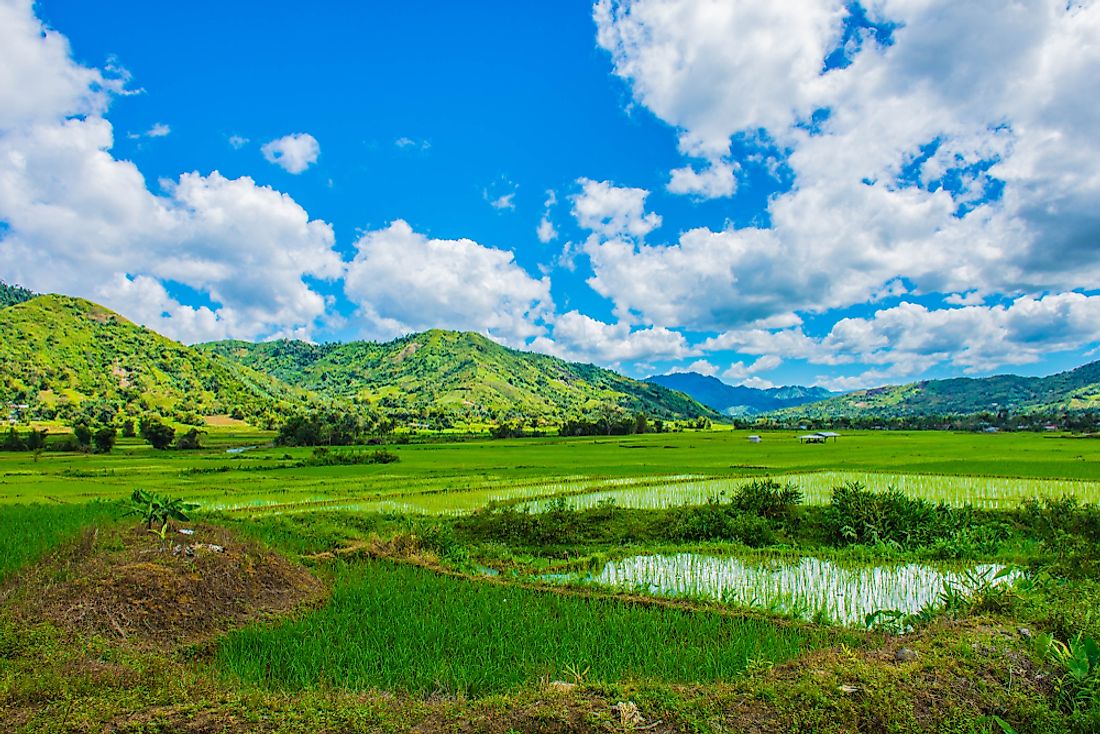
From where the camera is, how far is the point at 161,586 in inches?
315

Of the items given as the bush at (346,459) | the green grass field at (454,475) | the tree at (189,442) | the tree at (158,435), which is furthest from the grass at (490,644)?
the tree at (158,435)

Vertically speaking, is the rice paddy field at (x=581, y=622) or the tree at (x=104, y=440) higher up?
the tree at (x=104, y=440)

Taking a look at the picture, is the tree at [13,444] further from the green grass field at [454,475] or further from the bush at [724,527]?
the bush at [724,527]

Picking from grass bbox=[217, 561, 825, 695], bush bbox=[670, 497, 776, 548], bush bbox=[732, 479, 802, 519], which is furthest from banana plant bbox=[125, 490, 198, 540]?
bush bbox=[732, 479, 802, 519]

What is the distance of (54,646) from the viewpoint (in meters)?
6.57

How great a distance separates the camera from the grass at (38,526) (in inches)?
436

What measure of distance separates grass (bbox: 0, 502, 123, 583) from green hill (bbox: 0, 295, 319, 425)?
299 ft

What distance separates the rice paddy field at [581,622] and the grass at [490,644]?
4 cm

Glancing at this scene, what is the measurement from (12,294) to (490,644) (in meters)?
254

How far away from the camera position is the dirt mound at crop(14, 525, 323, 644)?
292 inches

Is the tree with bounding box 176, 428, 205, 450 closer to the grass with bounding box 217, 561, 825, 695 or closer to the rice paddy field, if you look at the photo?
the rice paddy field

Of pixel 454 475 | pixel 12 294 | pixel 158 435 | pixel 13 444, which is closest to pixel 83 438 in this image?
pixel 13 444

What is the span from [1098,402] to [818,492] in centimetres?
21425

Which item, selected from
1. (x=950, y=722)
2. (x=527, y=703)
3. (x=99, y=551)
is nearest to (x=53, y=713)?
(x=527, y=703)
